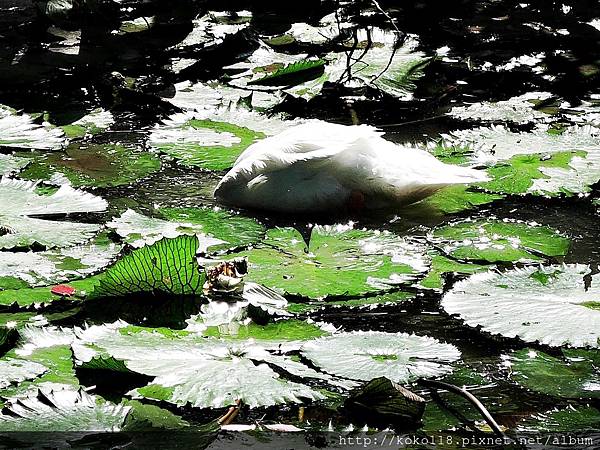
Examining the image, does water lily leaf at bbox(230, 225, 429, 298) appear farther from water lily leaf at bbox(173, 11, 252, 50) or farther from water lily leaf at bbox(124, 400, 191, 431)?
water lily leaf at bbox(173, 11, 252, 50)

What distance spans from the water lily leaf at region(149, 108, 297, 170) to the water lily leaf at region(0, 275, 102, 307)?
56 cm

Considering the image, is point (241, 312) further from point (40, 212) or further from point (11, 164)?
point (11, 164)

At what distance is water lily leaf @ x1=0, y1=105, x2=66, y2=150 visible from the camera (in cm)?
204

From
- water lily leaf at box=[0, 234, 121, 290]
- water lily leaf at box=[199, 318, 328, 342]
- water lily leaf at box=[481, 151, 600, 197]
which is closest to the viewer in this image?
water lily leaf at box=[199, 318, 328, 342]

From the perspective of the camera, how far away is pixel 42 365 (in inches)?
45.8

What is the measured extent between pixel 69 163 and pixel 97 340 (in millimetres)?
814

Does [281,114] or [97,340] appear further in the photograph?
[281,114]

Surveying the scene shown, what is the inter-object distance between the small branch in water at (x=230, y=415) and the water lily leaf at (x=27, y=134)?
110 centimetres

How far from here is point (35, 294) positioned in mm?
1348

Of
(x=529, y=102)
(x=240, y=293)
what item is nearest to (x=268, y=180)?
(x=240, y=293)

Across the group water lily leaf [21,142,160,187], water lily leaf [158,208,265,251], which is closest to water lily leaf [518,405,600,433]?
water lily leaf [158,208,265,251]

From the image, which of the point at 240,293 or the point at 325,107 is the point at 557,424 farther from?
the point at 325,107

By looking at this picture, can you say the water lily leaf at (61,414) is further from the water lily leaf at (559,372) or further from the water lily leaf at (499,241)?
the water lily leaf at (499,241)

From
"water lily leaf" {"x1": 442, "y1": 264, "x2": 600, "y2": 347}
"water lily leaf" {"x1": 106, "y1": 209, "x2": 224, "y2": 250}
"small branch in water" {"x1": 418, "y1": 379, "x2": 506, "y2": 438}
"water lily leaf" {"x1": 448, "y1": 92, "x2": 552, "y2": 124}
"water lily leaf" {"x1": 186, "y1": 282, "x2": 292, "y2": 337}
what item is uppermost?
"small branch in water" {"x1": 418, "y1": 379, "x2": 506, "y2": 438}
